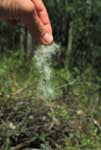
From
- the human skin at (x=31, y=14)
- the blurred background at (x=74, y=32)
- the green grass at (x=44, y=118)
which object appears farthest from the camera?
the blurred background at (x=74, y=32)

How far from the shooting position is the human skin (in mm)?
954

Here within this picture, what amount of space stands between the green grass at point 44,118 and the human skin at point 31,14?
8.16 ft

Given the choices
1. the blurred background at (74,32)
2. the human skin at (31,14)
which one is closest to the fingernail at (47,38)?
the human skin at (31,14)

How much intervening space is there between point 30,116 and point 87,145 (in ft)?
1.55

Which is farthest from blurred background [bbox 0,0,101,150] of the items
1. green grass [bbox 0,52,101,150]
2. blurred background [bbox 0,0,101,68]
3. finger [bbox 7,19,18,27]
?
finger [bbox 7,19,18,27]

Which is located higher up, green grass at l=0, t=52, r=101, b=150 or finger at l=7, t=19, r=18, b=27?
finger at l=7, t=19, r=18, b=27

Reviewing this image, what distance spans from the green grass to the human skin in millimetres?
2487

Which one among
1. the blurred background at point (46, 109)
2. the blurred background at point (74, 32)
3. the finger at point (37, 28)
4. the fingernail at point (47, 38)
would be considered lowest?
the blurred background at point (74, 32)

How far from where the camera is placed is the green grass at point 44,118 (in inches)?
142

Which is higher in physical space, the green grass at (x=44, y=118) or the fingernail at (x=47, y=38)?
the fingernail at (x=47, y=38)

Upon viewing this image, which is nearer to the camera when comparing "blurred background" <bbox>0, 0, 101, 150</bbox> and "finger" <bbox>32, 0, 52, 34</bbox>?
"finger" <bbox>32, 0, 52, 34</bbox>

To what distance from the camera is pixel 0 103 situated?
3807 mm

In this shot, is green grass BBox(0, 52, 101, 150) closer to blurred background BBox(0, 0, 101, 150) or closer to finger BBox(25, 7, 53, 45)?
blurred background BBox(0, 0, 101, 150)

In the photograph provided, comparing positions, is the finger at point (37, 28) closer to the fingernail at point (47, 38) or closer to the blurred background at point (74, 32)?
the fingernail at point (47, 38)
